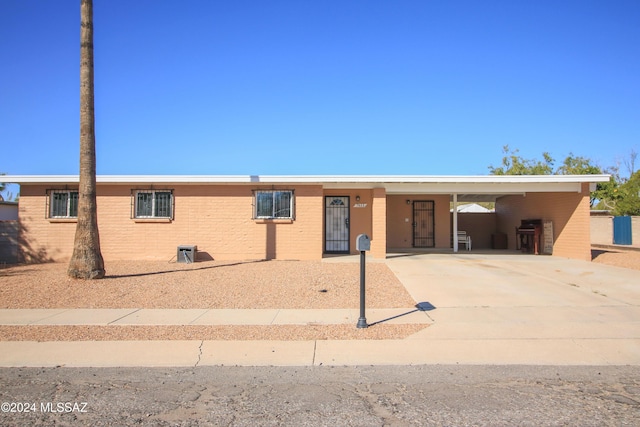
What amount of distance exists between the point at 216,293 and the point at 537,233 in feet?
47.7

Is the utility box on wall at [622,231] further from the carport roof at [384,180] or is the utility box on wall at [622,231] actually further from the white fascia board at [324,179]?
the white fascia board at [324,179]

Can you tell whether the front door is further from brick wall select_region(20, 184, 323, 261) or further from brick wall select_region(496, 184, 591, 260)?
brick wall select_region(496, 184, 591, 260)

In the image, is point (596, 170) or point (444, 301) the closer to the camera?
point (444, 301)

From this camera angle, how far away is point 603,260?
16203 mm

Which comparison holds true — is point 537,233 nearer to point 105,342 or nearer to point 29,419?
point 105,342

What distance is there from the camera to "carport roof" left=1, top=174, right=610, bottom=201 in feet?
52.9

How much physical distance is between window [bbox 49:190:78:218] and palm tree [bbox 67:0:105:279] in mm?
5535

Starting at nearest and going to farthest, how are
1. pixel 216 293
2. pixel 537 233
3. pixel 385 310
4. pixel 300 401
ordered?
pixel 300 401 → pixel 385 310 → pixel 216 293 → pixel 537 233

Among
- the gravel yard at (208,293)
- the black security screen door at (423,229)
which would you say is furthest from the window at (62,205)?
the black security screen door at (423,229)

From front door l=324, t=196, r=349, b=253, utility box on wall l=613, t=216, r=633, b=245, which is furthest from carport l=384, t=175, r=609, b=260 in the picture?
utility box on wall l=613, t=216, r=633, b=245

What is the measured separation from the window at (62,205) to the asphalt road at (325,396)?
41.4 feet

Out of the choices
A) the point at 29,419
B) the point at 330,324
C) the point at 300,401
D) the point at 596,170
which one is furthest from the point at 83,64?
the point at 596,170

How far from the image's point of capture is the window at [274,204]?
16672mm

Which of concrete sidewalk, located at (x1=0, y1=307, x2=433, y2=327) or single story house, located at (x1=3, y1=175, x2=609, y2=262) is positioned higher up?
single story house, located at (x1=3, y1=175, x2=609, y2=262)
